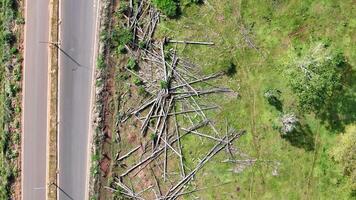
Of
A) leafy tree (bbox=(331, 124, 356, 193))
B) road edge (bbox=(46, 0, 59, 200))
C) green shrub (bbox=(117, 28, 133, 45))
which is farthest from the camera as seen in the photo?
road edge (bbox=(46, 0, 59, 200))

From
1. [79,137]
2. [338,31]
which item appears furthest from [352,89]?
[79,137]

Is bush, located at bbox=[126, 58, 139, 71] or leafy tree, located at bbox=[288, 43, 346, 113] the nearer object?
leafy tree, located at bbox=[288, 43, 346, 113]

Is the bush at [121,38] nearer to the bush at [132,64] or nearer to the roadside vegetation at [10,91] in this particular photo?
the bush at [132,64]

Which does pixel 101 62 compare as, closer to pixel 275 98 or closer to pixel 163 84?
pixel 163 84

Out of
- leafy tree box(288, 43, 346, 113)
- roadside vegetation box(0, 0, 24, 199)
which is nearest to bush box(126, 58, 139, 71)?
roadside vegetation box(0, 0, 24, 199)

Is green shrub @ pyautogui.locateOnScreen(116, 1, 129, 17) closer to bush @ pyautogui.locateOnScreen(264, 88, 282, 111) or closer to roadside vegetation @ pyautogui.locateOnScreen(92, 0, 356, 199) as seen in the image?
roadside vegetation @ pyautogui.locateOnScreen(92, 0, 356, 199)

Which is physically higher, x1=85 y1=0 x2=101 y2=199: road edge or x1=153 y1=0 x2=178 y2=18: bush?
x1=153 y1=0 x2=178 y2=18: bush

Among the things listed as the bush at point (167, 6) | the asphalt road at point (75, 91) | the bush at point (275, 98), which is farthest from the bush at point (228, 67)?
the asphalt road at point (75, 91)
